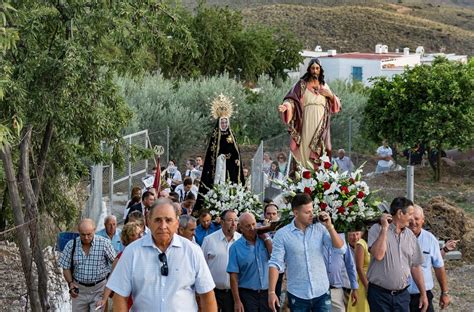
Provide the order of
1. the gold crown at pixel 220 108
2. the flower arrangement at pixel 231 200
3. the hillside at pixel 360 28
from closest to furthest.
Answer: the flower arrangement at pixel 231 200 < the gold crown at pixel 220 108 < the hillside at pixel 360 28

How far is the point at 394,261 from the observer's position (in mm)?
10297

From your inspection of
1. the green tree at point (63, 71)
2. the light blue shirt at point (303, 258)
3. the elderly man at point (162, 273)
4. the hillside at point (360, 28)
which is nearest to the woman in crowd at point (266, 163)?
the green tree at point (63, 71)

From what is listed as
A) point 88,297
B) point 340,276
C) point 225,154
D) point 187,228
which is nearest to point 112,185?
point 225,154

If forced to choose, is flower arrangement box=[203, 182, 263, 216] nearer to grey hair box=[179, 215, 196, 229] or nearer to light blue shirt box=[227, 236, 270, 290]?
grey hair box=[179, 215, 196, 229]

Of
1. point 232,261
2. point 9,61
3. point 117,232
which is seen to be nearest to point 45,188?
point 117,232

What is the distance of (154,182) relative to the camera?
62.3 feet

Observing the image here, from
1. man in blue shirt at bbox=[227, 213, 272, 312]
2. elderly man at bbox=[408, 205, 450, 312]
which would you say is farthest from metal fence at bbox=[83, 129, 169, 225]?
elderly man at bbox=[408, 205, 450, 312]

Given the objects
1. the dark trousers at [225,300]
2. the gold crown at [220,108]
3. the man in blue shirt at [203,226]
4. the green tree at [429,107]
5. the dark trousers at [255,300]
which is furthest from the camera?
the green tree at [429,107]

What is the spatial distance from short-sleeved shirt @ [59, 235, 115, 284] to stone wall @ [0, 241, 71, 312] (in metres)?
1.09

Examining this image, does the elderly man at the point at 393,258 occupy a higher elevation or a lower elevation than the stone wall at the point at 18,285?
higher

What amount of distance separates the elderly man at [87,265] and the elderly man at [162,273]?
4.13 meters

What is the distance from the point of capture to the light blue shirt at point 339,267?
10375 millimetres

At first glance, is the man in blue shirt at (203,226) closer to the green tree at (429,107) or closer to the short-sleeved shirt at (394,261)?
the short-sleeved shirt at (394,261)

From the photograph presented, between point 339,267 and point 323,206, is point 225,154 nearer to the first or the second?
point 323,206
